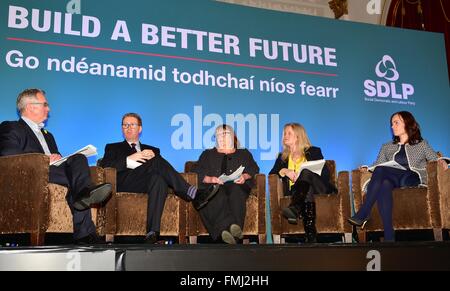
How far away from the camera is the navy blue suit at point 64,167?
3.21 metres

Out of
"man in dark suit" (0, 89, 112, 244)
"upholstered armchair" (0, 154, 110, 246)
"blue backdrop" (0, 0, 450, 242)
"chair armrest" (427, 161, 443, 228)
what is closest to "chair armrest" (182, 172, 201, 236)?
"blue backdrop" (0, 0, 450, 242)

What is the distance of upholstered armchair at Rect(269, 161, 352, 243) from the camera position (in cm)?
430

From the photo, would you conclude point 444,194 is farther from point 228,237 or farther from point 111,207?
point 111,207

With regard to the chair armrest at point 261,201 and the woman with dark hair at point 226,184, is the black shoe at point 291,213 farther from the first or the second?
the chair armrest at point 261,201

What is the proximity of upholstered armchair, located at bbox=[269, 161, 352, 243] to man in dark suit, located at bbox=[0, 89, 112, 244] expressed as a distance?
5.37ft

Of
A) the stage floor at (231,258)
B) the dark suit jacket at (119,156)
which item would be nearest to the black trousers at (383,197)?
the dark suit jacket at (119,156)

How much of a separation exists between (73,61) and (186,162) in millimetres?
1291

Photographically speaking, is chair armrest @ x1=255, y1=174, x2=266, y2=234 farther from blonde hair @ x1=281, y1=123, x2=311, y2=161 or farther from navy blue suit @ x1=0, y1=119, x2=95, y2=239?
navy blue suit @ x1=0, y1=119, x2=95, y2=239

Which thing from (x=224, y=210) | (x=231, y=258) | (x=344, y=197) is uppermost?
(x=344, y=197)

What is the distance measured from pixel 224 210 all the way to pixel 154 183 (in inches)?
21.6

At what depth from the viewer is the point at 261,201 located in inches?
170

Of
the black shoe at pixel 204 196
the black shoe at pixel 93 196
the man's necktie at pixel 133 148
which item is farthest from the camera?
the man's necktie at pixel 133 148

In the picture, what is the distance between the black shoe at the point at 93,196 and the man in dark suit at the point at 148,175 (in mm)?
620

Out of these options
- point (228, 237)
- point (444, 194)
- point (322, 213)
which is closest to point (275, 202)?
point (322, 213)
